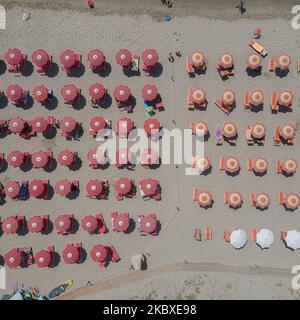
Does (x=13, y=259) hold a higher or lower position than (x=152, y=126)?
lower

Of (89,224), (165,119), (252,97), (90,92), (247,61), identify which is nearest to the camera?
(89,224)

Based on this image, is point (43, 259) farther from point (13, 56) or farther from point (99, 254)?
point (13, 56)

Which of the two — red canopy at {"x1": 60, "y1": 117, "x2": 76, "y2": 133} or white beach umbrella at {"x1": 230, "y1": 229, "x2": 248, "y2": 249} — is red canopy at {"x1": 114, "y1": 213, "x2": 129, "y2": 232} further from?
white beach umbrella at {"x1": 230, "y1": 229, "x2": 248, "y2": 249}

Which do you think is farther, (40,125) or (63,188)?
(40,125)

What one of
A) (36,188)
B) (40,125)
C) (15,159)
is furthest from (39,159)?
(40,125)

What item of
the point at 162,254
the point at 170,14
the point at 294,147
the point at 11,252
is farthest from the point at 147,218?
the point at 170,14

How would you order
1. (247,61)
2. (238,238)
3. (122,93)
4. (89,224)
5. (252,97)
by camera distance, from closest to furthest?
(89,224) < (238,238) < (122,93) < (252,97) < (247,61)

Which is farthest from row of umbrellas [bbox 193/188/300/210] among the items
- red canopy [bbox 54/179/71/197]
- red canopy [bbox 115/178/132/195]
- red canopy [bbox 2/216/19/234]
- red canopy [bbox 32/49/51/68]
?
red canopy [bbox 32/49/51/68]
